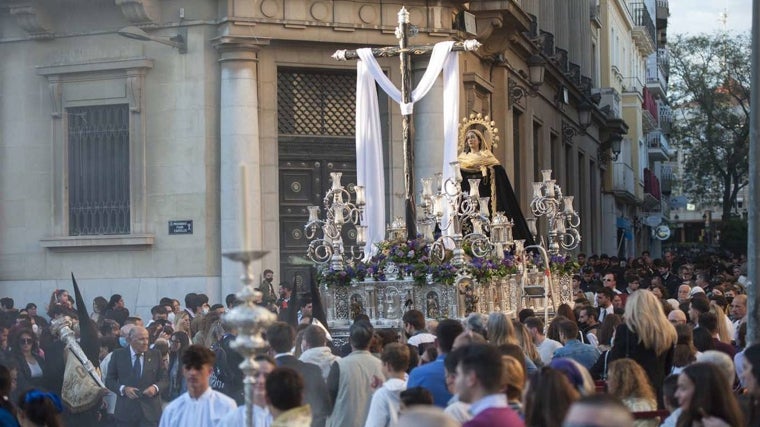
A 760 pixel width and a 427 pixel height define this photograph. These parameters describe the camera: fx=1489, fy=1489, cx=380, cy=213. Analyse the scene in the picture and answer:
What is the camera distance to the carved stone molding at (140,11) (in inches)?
883

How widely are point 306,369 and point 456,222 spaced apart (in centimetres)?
772

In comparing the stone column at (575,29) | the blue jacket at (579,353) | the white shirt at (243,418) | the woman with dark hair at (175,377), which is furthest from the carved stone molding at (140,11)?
the stone column at (575,29)

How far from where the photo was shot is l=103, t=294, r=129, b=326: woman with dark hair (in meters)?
19.6

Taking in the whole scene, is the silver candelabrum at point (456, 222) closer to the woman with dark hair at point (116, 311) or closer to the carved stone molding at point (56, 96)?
the woman with dark hair at point (116, 311)

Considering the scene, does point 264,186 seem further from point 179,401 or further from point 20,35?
point 179,401

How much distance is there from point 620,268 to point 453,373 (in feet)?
69.8

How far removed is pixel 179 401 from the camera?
8945 millimetres

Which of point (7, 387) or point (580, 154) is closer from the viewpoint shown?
point (7, 387)

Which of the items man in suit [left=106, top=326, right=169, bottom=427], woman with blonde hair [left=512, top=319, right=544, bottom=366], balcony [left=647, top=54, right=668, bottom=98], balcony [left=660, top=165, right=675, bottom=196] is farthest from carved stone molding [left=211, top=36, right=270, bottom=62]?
balcony [left=660, top=165, right=675, bottom=196]

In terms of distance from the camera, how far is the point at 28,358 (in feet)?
47.5

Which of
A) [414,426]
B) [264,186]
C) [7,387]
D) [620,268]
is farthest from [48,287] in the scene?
[414,426]

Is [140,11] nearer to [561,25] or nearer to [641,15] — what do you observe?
[561,25]

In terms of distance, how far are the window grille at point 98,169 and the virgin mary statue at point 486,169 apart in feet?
18.2

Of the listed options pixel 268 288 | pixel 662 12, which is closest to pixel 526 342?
pixel 268 288
